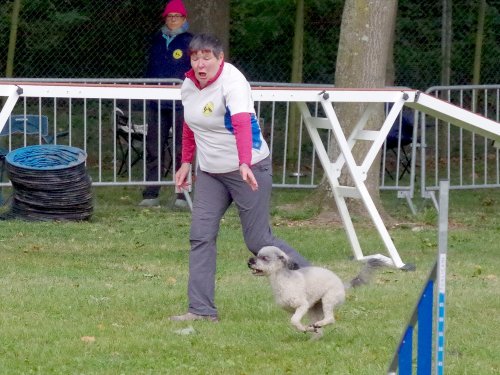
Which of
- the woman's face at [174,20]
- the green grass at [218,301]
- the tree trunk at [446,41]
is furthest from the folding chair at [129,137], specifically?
the tree trunk at [446,41]

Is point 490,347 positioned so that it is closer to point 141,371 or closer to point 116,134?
point 141,371

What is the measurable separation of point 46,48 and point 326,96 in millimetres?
9034

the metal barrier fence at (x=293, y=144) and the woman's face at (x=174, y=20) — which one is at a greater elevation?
the woman's face at (x=174, y=20)

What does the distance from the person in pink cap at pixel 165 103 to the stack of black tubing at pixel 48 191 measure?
1509 mm

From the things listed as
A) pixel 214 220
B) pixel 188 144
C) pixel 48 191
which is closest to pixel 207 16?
pixel 48 191

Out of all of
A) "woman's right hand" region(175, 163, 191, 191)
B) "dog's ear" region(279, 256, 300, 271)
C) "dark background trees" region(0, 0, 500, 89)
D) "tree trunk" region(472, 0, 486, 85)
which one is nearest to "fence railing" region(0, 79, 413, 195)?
"dark background trees" region(0, 0, 500, 89)

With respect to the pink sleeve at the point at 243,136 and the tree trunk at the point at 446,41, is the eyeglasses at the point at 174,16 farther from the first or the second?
the pink sleeve at the point at 243,136

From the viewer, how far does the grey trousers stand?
7207 millimetres

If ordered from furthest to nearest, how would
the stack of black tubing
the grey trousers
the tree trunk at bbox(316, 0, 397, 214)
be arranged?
1. the stack of black tubing
2. the tree trunk at bbox(316, 0, 397, 214)
3. the grey trousers

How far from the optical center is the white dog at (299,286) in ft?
22.0

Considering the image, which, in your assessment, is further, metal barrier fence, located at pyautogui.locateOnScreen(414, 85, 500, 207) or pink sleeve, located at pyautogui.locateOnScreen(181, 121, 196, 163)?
metal barrier fence, located at pyautogui.locateOnScreen(414, 85, 500, 207)

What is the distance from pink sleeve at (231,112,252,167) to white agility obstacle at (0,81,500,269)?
1.91m

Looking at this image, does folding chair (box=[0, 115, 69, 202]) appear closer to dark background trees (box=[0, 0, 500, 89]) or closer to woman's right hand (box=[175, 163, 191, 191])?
dark background trees (box=[0, 0, 500, 89])

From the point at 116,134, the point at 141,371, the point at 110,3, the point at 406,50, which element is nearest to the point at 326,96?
the point at 141,371
